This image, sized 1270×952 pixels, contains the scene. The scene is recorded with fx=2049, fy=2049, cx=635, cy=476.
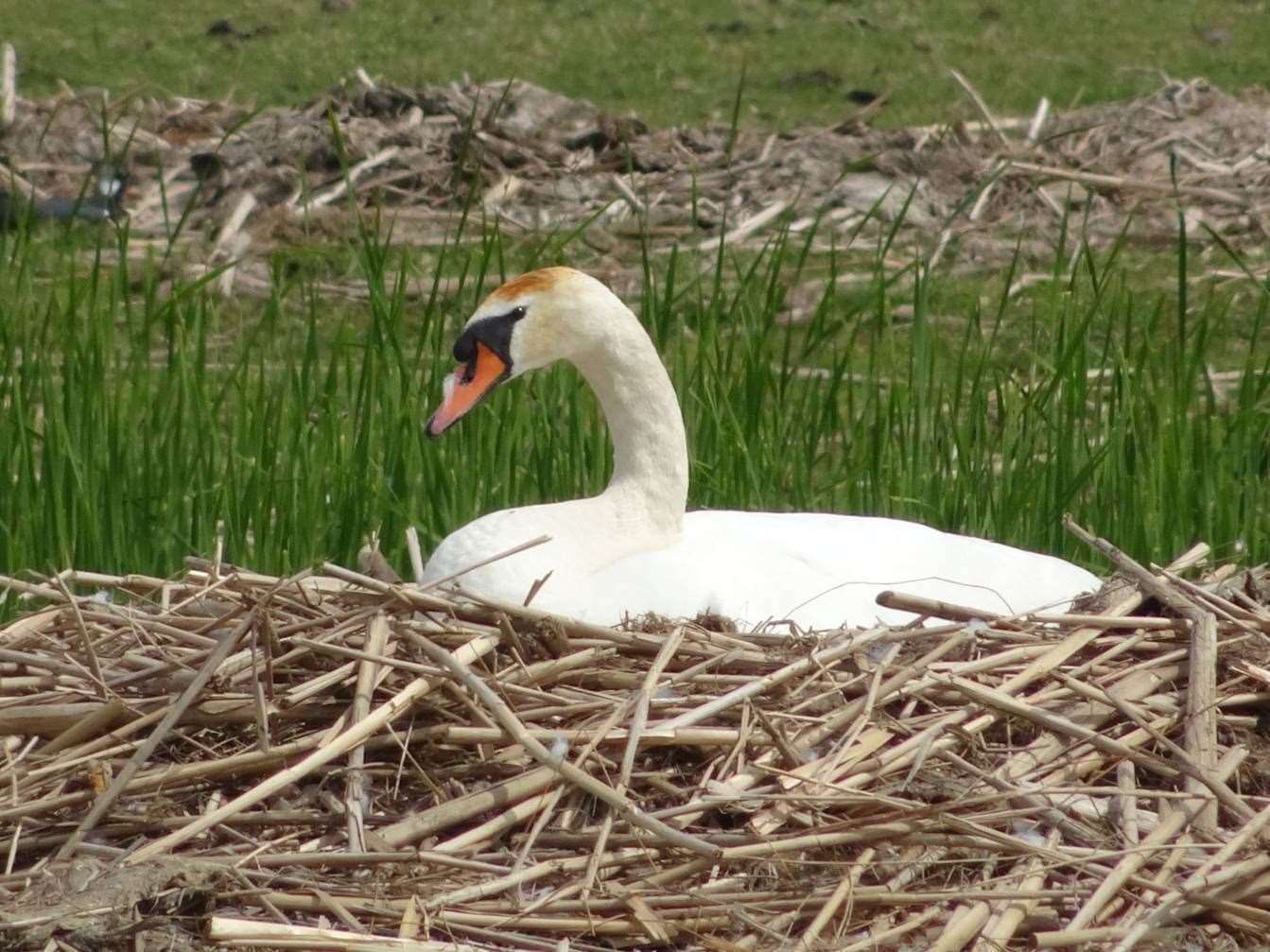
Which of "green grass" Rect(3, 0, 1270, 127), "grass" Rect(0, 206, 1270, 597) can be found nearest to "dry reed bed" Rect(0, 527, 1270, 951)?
"grass" Rect(0, 206, 1270, 597)

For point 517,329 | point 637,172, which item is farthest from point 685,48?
point 517,329

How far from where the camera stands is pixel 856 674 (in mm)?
3086

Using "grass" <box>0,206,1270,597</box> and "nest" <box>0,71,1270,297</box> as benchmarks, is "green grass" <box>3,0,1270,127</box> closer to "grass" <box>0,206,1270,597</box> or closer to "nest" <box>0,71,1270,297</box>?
"nest" <box>0,71,1270,297</box>

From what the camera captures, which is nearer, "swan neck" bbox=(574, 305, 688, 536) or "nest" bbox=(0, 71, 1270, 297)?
"swan neck" bbox=(574, 305, 688, 536)

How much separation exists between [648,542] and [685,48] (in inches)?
387

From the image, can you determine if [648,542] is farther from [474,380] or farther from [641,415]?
[474,380]

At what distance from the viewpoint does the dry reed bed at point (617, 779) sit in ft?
8.64

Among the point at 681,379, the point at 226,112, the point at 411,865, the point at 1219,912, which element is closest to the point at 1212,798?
the point at 1219,912

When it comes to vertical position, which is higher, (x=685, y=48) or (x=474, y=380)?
(x=685, y=48)

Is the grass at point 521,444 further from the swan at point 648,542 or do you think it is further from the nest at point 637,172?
the nest at point 637,172

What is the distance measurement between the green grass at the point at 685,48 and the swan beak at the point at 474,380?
25.3ft

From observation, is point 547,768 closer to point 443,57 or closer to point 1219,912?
point 1219,912

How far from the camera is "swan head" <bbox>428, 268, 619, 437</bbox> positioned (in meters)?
4.21

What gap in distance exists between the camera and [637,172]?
10305 millimetres
